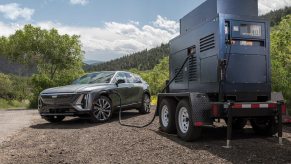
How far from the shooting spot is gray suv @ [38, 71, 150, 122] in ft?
33.1

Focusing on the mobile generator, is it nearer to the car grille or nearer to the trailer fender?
the trailer fender

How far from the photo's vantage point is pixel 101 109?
10570 mm

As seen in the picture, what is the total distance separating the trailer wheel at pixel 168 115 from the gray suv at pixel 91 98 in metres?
2.38

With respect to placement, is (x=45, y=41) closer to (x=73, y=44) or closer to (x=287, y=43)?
(x=73, y=44)

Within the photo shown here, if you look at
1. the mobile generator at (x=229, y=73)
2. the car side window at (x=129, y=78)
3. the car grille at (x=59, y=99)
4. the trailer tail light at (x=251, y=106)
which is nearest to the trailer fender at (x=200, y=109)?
the mobile generator at (x=229, y=73)

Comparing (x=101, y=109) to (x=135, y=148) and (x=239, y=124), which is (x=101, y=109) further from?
(x=135, y=148)

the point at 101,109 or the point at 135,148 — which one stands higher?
the point at 101,109

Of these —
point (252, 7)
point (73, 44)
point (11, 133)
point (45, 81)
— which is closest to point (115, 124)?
point (11, 133)

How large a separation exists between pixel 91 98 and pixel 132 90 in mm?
2375

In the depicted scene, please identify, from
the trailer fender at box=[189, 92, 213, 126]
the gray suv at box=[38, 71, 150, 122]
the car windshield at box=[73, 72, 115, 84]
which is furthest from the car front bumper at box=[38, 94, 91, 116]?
the trailer fender at box=[189, 92, 213, 126]

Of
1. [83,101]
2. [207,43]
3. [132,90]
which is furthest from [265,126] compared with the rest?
[132,90]

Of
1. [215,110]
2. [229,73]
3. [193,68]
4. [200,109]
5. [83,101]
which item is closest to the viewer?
[215,110]

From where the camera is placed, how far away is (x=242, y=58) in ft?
23.0

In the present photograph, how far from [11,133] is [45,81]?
54.3 ft
